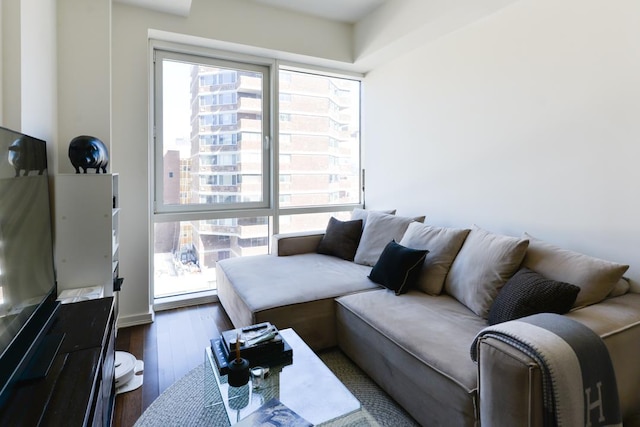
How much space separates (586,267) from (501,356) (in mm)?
844

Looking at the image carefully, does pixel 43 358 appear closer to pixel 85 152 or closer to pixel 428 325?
pixel 85 152

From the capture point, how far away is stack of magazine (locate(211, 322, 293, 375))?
60.1 inches

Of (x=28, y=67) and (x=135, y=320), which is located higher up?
(x=28, y=67)

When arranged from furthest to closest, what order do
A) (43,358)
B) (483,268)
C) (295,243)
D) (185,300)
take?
(295,243), (185,300), (483,268), (43,358)

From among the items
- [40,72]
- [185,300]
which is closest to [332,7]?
[40,72]

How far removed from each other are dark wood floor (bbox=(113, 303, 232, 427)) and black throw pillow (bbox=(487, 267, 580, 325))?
1876 millimetres

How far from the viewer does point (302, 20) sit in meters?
3.42

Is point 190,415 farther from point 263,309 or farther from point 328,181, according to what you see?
point 328,181

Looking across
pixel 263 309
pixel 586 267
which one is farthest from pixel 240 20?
pixel 586 267

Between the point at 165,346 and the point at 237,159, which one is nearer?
the point at 165,346

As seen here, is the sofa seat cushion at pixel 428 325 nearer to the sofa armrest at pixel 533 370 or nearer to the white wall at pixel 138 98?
the sofa armrest at pixel 533 370

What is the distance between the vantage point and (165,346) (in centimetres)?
247

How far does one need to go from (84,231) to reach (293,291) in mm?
1405

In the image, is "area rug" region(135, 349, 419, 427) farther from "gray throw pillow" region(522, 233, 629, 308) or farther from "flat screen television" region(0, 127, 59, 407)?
"gray throw pillow" region(522, 233, 629, 308)
